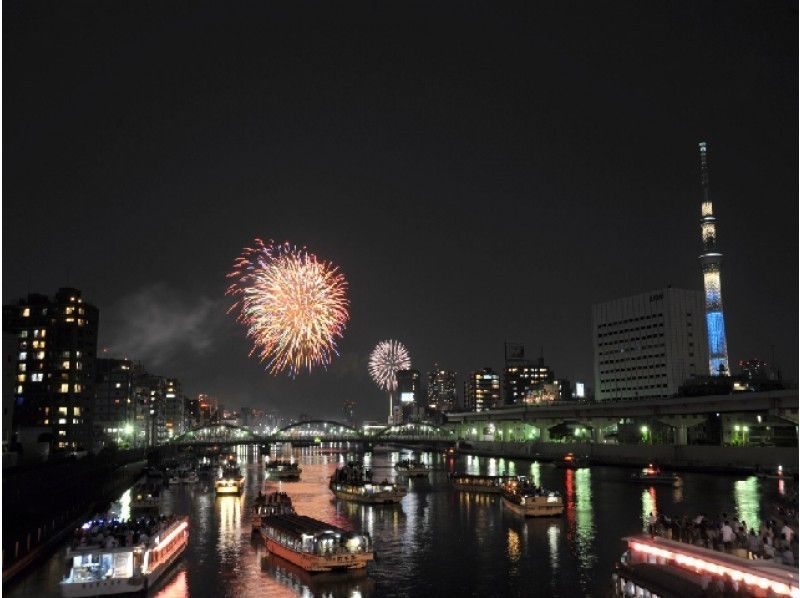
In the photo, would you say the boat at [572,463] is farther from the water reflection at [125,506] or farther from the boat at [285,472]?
the water reflection at [125,506]

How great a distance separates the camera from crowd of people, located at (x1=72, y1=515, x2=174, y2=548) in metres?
Result: 36.4

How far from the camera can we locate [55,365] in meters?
150

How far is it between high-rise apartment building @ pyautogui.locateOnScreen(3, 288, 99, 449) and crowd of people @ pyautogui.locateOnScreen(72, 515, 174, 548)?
10675 cm

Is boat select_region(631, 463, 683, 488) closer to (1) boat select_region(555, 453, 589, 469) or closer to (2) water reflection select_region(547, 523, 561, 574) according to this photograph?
(1) boat select_region(555, 453, 589, 469)

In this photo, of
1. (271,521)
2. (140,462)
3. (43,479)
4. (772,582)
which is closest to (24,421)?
(140,462)

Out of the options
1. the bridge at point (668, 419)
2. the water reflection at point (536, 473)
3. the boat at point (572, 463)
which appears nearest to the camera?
the water reflection at point (536, 473)

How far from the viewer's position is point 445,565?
44.0m

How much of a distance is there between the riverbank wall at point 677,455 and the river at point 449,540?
545 centimetres

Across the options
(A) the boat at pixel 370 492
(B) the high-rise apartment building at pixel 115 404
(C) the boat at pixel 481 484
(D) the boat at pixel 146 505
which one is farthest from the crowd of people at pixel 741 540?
(B) the high-rise apartment building at pixel 115 404

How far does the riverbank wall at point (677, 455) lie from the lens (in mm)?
98250

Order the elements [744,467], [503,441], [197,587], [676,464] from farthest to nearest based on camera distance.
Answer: [503,441], [676,464], [744,467], [197,587]

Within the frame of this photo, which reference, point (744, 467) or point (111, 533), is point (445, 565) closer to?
point (111, 533)

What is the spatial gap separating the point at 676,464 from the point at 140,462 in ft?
320

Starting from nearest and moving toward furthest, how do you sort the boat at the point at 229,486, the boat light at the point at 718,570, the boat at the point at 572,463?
1. the boat light at the point at 718,570
2. the boat at the point at 229,486
3. the boat at the point at 572,463
